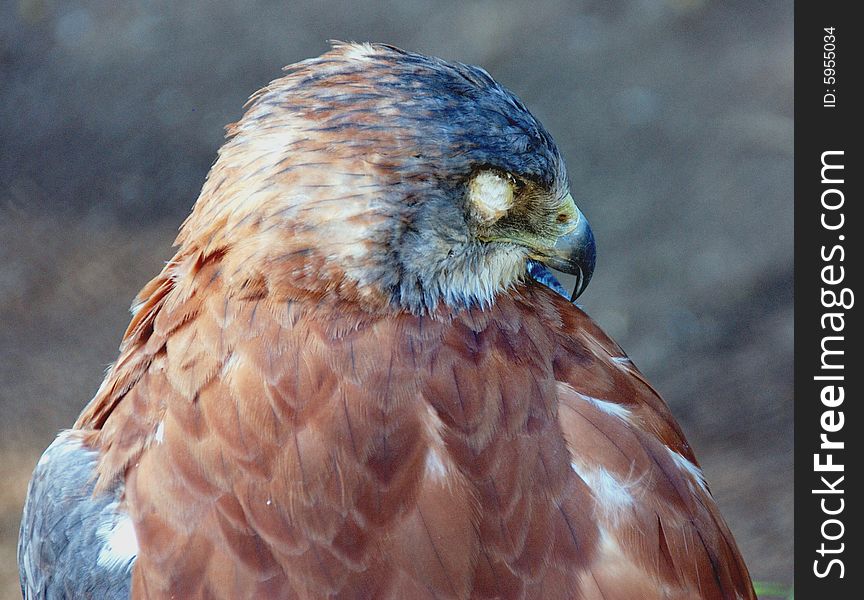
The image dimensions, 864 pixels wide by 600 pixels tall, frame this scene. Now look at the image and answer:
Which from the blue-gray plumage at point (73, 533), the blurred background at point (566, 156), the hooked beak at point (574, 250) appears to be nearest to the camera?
the blue-gray plumage at point (73, 533)

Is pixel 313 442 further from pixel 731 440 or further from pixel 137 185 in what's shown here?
pixel 137 185

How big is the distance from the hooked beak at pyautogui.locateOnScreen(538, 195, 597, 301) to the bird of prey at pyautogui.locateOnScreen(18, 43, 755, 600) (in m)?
0.16

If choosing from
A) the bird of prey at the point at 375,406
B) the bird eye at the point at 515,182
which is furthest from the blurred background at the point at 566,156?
the bird eye at the point at 515,182

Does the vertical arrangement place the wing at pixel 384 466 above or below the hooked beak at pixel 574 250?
below

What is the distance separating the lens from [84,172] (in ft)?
16.5

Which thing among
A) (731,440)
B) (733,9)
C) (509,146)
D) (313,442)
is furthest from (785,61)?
(313,442)

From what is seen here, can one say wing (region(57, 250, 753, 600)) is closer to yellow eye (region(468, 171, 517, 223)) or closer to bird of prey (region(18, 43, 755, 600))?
bird of prey (region(18, 43, 755, 600))

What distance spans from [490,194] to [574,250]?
32cm

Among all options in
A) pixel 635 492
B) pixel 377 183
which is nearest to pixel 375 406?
pixel 377 183

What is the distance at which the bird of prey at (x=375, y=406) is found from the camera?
1897mm

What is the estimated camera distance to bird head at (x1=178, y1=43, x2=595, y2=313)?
198 cm

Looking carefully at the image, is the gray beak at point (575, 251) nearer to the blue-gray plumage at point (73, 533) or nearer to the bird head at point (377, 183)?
the bird head at point (377, 183)

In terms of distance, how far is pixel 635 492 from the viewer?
2.03 meters

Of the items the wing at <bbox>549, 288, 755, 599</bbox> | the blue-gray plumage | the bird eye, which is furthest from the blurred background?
the bird eye
